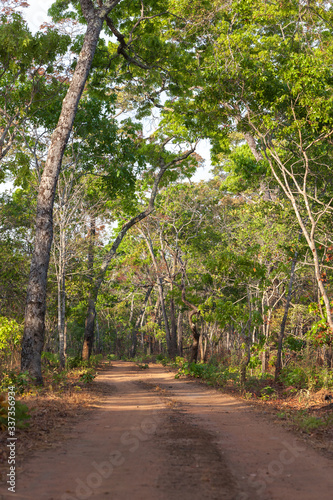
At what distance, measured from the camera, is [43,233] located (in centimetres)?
1038

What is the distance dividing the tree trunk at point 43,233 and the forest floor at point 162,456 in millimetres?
1804

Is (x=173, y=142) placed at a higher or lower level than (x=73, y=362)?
higher

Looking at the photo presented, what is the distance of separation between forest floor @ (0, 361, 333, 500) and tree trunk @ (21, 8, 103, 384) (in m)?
1.80

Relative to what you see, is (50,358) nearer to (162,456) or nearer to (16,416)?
(16,416)

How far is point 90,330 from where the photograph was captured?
68.1ft

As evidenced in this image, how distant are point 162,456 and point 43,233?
6.99m

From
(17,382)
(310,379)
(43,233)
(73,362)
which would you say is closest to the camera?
(17,382)

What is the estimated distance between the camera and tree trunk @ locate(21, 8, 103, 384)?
395 inches

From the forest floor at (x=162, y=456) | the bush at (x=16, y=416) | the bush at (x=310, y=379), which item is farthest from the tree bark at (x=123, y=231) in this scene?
the bush at (x=16, y=416)

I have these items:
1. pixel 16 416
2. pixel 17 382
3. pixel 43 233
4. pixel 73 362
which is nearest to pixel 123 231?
A: pixel 73 362

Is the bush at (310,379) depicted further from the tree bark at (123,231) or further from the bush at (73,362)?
the bush at (73,362)

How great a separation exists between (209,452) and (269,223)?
1284 cm

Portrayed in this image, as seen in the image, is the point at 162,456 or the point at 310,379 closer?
the point at 162,456

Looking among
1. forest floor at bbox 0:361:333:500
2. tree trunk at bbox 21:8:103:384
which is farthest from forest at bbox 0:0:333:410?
forest floor at bbox 0:361:333:500
